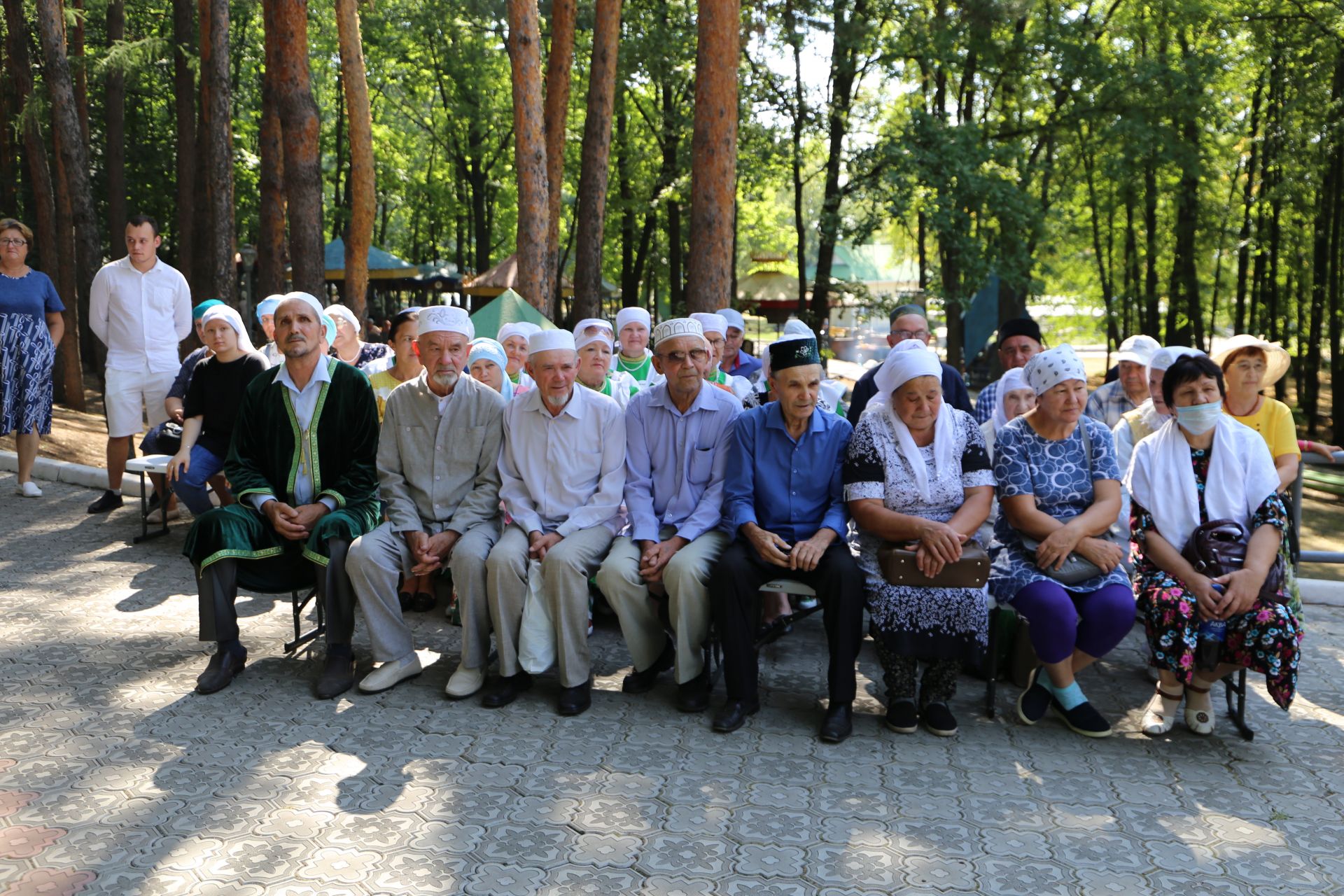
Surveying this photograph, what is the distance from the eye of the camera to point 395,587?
5.06 meters

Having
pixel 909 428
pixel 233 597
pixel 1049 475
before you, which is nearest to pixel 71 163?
pixel 233 597

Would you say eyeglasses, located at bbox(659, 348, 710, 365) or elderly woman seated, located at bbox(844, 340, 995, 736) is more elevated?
eyeglasses, located at bbox(659, 348, 710, 365)

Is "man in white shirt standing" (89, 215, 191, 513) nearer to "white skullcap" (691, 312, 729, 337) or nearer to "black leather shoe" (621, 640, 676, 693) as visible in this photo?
"white skullcap" (691, 312, 729, 337)

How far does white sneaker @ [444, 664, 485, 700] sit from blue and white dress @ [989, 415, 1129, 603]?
2317 millimetres

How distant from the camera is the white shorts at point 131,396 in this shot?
8.09m

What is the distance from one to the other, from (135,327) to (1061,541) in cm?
667

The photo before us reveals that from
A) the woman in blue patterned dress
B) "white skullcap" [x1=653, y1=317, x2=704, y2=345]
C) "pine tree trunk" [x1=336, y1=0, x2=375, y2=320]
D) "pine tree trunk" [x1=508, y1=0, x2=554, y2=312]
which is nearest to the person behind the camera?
"white skullcap" [x1=653, y1=317, x2=704, y2=345]

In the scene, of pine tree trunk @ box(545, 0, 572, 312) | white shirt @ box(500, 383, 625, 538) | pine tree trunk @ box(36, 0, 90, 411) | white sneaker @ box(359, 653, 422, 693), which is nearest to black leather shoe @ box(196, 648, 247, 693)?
white sneaker @ box(359, 653, 422, 693)

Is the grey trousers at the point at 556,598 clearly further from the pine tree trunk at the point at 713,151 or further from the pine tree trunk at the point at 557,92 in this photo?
the pine tree trunk at the point at 557,92

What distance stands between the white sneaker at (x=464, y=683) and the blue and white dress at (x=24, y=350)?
5425 mm

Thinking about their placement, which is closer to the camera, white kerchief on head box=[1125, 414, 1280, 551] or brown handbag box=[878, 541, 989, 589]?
brown handbag box=[878, 541, 989, 589]

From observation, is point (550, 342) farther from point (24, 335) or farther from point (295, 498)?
point (24, 335)

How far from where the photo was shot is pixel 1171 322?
25.1 meters

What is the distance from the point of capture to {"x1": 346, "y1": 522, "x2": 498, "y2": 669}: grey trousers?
493 cm
